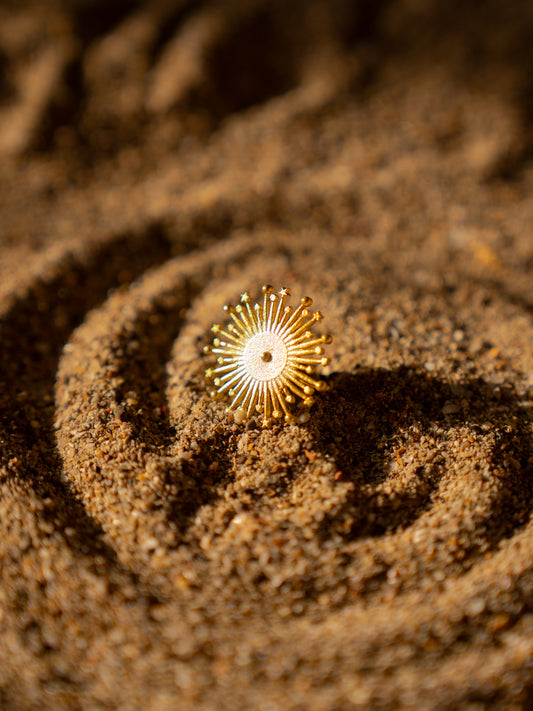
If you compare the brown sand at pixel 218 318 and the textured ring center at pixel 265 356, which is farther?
the textured ring center at pixel 265 356

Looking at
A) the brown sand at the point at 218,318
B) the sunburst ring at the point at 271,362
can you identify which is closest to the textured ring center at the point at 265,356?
the sunburst ring at the point at 271,362

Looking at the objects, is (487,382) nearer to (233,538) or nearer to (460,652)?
(460,652)

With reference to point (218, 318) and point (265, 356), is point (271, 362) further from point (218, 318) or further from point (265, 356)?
point (218, 318)

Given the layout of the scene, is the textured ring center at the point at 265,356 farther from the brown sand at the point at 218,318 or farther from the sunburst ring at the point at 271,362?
the brown sand at the point at 218,318

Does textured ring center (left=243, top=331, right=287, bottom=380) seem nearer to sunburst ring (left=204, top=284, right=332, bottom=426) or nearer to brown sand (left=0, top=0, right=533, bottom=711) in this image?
sunburst ring (left=204, top=284, right=332, bottom=426)

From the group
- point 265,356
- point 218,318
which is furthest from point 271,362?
point 218,318

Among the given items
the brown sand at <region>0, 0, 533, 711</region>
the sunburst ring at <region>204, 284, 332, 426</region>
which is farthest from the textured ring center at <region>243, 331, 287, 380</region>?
the brown sand at <region>0, 0, 533, 711</region>
